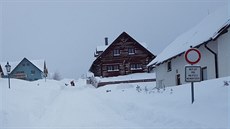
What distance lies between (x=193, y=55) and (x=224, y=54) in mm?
7521

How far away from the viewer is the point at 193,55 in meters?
9.09

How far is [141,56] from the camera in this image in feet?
166

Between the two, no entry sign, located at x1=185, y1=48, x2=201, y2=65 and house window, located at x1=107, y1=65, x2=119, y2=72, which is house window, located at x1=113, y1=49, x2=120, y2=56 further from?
no entry sign, located at x1=185, y1=48, x2=201, y2=65

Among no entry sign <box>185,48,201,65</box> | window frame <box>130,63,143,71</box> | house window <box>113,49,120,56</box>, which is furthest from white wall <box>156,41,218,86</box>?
window frame <box>130,63,143,71</box>

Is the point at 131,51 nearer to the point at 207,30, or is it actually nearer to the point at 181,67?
the point at 181,67

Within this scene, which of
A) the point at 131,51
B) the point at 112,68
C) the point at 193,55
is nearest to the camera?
the point at 193,55

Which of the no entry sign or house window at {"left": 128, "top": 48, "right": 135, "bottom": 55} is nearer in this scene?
the no entry sign

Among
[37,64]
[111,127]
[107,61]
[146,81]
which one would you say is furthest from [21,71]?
[111,127]

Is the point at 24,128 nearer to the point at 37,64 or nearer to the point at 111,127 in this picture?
the point at 111,127

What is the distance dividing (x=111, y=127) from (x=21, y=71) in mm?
73933

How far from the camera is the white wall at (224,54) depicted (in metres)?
15.4

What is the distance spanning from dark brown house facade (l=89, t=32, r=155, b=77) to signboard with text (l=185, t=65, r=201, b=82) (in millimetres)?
40117

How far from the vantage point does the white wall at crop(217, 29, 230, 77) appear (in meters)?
15.4

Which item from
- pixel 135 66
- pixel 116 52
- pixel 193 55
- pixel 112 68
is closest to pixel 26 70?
pixel 112 68
